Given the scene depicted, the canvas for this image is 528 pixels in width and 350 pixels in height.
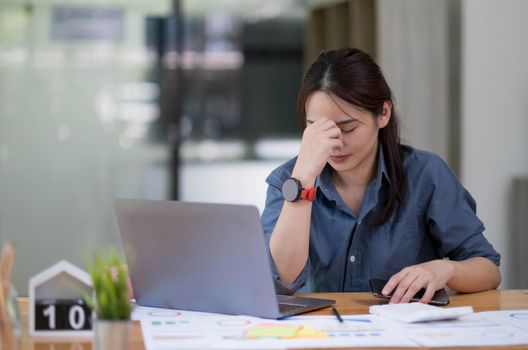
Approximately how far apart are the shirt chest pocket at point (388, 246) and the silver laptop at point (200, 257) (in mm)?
433

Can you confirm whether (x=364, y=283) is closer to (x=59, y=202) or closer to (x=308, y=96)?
(x=308, y=96)

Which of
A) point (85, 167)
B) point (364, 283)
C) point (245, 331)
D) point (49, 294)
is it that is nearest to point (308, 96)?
point (364, 283)

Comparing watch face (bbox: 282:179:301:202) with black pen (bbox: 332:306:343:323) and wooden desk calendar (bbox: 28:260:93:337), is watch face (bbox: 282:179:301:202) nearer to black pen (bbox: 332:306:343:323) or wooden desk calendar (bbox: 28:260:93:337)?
black pen (bbox: 332:306:343:323)

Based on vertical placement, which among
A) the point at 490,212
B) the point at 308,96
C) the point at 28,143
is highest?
the point at 308,96

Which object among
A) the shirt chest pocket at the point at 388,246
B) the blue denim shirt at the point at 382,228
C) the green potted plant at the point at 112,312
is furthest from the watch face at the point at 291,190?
the green potted plant at the point at 112,312

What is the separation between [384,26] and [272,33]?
0.95 m

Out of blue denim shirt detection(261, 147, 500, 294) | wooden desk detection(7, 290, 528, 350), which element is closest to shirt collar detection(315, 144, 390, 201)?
blue denim shirt detection(261, 147, 500, 294)

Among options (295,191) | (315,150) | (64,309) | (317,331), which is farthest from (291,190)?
(64,309)

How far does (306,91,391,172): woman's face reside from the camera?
2.20m

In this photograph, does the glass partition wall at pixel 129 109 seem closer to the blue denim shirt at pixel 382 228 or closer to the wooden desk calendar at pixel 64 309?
the blue denim shirt at pixel 382 228

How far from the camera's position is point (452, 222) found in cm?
227

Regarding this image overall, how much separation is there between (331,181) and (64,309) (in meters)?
0.98

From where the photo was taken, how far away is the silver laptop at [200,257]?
1.68 meters

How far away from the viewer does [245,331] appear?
1619 mm
